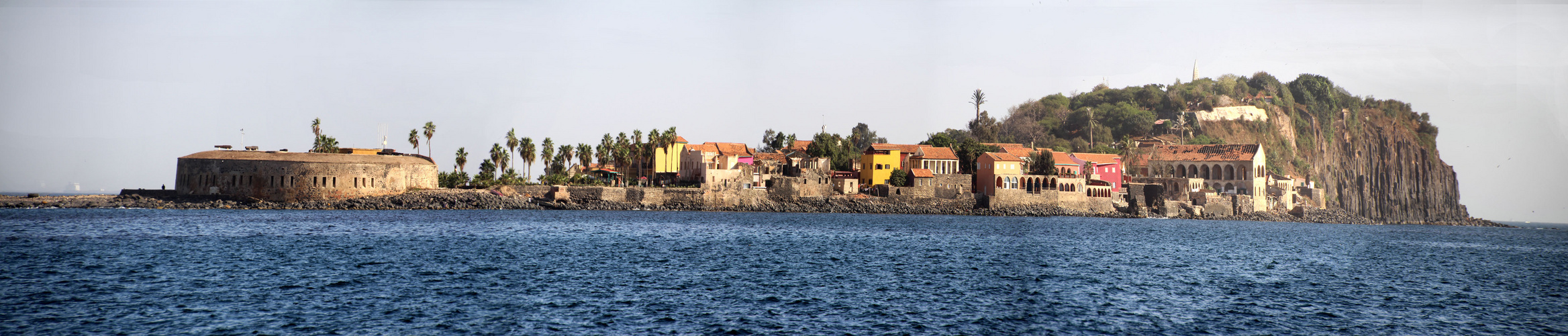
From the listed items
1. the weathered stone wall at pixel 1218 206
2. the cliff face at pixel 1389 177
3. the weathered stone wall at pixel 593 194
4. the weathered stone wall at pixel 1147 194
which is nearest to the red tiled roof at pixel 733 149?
the weathered stone wall at pixel 593 194

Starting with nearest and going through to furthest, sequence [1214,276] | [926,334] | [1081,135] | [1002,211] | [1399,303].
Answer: [926,334]
[1399,303]
[1214,276]
[1002,211]
[1081,135]

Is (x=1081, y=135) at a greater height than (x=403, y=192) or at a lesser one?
greater

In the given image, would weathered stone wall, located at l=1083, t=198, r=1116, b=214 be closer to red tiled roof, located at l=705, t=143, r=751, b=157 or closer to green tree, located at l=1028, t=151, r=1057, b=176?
green tree, located at l=1028, t=151, r=1057, b=176

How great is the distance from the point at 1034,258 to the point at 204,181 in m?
60.6

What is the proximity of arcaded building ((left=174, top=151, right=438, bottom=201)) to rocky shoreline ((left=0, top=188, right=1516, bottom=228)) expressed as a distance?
2.32ft

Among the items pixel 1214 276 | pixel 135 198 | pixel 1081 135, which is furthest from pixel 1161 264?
pixel 1081 135

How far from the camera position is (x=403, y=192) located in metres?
72.8

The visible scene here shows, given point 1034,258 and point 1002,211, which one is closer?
point 1034,258

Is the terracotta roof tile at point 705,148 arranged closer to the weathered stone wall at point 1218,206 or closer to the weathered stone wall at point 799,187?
the weathered stone wall at point 799,187

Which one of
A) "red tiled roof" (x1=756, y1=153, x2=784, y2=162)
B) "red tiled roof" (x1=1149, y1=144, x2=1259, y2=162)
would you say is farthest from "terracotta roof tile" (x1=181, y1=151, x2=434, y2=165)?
"red tiled roof" (x1=1149, y1=144, x2=1259, y2=162)

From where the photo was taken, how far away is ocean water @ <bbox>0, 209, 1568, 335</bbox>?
19688mm

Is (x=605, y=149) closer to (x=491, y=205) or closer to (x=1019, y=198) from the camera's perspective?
(x=491, y=205)

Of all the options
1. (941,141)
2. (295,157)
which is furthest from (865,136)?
(295,157)

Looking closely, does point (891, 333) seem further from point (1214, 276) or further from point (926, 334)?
point (1214, 276)
